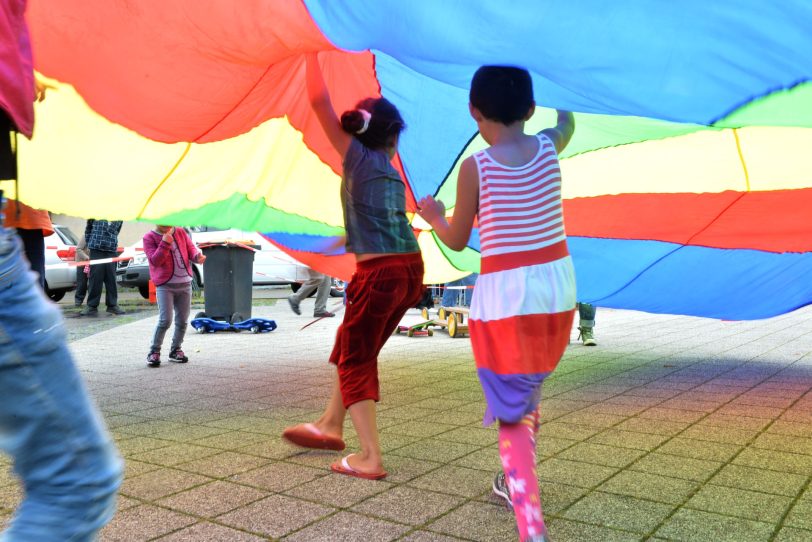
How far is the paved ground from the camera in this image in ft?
8.43

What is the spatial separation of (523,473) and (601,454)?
1395 mm

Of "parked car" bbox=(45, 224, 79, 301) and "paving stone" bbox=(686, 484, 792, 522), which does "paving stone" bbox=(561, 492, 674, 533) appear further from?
"parked car" bbox=(45, 224, 79, 301)

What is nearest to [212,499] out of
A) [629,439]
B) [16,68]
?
[16,68]

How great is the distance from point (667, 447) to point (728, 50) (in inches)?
76.7

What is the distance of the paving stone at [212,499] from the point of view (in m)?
2.71

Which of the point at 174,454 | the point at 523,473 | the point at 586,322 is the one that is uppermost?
the point at 586,322

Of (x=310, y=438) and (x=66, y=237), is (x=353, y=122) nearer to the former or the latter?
(x=310, y=438)

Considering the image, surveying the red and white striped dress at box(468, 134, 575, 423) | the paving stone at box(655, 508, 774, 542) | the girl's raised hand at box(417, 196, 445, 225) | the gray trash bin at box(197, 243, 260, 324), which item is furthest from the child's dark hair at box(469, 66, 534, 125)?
the gray trash bin at box(197, 243, 260, 324)

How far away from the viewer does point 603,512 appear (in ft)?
8.77

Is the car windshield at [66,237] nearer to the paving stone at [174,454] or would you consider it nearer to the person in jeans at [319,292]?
the person in jeans at [319,292]

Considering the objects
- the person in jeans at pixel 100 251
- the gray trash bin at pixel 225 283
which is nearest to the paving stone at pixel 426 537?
the gray trash bin at pixel 225 283

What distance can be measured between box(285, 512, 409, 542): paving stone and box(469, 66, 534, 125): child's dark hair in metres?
1.43

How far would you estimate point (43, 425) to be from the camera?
1.19 metres

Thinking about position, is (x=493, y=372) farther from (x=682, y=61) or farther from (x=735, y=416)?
(x=735, y=416)
